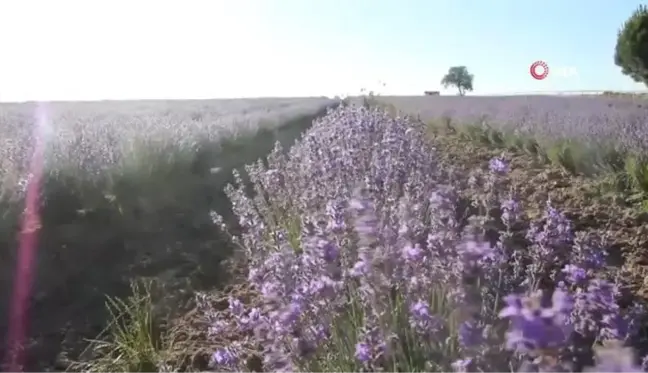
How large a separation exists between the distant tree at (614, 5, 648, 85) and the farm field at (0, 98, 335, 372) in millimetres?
20039

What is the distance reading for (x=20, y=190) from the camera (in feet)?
13.2

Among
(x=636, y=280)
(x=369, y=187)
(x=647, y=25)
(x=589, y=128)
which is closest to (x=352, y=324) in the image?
(x=369, y=187)

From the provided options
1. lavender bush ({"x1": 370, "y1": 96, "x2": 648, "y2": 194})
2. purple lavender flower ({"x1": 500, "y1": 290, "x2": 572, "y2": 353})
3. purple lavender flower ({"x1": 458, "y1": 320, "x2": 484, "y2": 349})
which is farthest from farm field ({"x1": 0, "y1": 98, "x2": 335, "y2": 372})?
lavender bush ({"x1": 370, "y1": 96, "x2": 648, "y2": 194})

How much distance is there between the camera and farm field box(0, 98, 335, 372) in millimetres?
3328

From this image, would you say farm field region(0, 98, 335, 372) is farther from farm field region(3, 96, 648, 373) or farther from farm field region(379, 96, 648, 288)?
farm field region(379, 96, 648, 288)

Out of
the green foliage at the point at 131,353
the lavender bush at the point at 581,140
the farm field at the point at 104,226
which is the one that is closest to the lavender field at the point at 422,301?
the green foliage at the point at 131,353

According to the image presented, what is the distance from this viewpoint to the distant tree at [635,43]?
76.4 feet

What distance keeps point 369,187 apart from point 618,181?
3460 millimetres

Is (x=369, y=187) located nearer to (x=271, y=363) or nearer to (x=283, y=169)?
(x=271, y=363)

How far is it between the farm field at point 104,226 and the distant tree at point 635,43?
20.0m

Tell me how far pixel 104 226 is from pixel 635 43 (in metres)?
22.3

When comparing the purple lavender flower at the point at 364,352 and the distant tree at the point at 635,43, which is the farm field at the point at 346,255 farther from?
the distant tree at the point at 635,43

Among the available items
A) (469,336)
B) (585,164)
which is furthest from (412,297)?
(585,164)

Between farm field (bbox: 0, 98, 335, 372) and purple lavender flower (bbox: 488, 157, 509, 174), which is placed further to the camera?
farm field (bbox: 0, 98, 335, 372)
